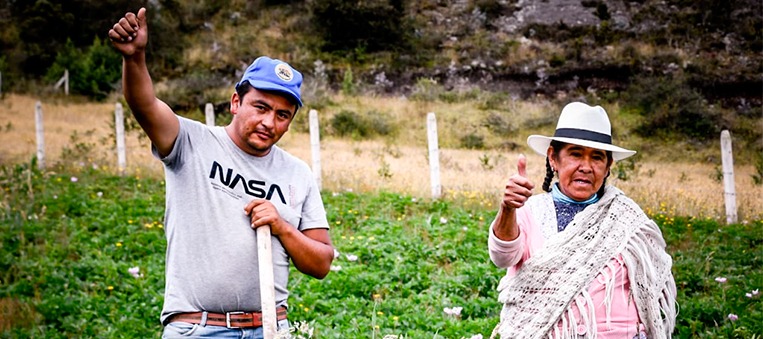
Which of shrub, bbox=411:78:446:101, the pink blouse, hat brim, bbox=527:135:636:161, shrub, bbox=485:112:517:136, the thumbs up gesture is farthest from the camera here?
shrub, bbox=411:78:446:101

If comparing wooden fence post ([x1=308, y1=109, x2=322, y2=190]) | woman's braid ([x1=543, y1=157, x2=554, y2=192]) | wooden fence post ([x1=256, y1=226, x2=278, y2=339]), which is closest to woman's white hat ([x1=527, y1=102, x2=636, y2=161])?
woman's braid ([x1=543, y1=157, x2=554, y2=192])

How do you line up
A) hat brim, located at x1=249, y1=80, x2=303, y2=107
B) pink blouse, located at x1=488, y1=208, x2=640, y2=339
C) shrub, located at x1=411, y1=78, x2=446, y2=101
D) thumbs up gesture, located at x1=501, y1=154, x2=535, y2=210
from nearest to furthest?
1. hat brim, located at x1=249, y1=80, x2=303, y2=107
2. thumbs up gesture, located at x1=501, y1=154, x2=535, y2=210
3. pink blouse, located at x1=488, y1=208, x2=640, y2=339
4. shrub, located at x1=411, y1=78, x2=446, y2=101

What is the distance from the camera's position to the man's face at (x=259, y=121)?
7.64 feet

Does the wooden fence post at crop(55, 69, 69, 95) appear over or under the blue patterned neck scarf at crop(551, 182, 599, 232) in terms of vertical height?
over

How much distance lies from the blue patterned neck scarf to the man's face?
1.18m

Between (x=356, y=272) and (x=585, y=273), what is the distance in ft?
11.3

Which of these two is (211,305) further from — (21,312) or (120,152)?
(120,152)

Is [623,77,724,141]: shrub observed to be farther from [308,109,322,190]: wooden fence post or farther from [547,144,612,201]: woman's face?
[547,144,612,201]: woman's face

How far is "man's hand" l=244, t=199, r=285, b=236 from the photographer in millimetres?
2189

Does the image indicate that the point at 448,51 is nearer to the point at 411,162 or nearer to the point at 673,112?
the point at 673,112

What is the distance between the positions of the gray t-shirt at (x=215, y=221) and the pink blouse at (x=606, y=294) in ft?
2.71

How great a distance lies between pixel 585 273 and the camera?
2725mm

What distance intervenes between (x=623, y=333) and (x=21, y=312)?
4184mm

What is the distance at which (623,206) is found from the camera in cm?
289
